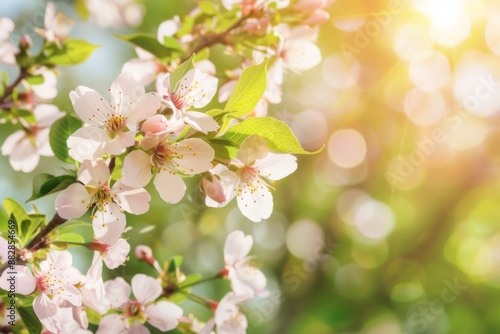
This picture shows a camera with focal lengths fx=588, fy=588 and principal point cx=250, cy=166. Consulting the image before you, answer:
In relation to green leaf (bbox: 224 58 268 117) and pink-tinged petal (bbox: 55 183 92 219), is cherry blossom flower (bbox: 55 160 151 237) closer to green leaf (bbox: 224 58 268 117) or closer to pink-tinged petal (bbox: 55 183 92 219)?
pink-tinged petal (bbox: 55 183 92 219)

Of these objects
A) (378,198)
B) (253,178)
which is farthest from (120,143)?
(378,198)

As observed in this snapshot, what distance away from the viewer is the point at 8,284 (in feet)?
3.67

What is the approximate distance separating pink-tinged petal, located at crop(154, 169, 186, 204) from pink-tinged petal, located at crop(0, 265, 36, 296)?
33cm

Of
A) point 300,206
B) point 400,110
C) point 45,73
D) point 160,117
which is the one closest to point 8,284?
point 160,117

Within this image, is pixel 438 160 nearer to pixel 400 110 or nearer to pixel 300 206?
pixel 400 110

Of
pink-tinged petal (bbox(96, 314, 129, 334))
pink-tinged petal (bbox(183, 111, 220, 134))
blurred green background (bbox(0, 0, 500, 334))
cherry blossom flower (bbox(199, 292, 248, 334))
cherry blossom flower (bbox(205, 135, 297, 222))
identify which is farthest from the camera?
blurred green background (bbox(0, 0, 500, 334))

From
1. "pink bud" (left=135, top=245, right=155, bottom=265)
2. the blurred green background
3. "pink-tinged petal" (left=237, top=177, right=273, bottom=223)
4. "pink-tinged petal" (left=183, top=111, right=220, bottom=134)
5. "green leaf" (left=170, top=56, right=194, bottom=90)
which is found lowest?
the blurred green background

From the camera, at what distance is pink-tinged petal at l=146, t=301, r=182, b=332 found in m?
1.37

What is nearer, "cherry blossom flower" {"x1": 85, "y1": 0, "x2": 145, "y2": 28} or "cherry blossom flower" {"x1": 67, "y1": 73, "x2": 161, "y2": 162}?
"cherry blossom flower" {"x1": 67, "y1": 73, "x2": 161, "y2": 162}

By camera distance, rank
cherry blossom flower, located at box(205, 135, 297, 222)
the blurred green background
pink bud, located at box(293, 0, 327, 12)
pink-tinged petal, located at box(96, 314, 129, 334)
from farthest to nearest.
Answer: the blurred green background → pink bud, located at box(293, 0, 327, 12) → pink-tinged petal, located at box(96, 314, 129, 334) → cherry blossom flower, located at box(205, 135, 297, 222)

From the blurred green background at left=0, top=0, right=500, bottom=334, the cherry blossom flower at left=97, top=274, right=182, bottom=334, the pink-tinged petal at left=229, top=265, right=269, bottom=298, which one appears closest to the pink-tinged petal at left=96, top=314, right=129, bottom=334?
the cherry blossom flower at left=97, top=274, right=182, bottom=334

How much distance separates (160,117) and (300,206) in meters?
2.71

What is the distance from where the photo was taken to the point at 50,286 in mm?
1170

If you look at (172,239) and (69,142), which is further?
(172,239)
